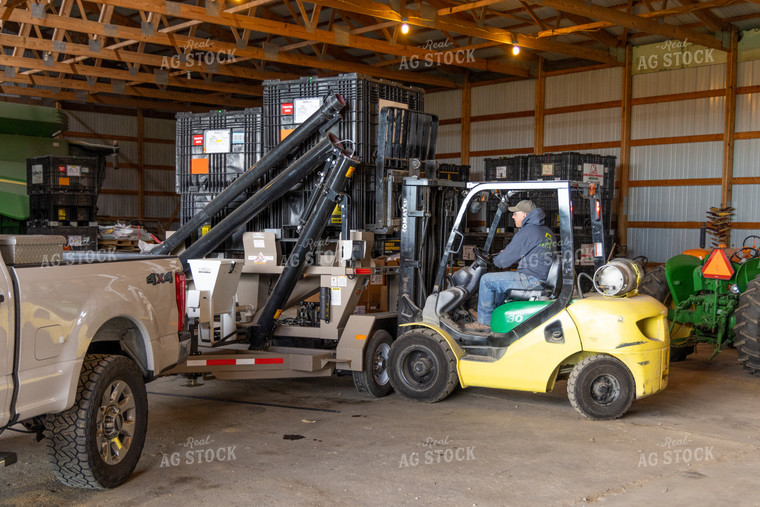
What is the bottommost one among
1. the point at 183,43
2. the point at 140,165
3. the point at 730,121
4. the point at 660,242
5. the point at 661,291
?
the point at 661,291

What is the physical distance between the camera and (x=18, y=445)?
643 centimetres

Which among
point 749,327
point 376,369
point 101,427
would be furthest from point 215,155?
point 749,327

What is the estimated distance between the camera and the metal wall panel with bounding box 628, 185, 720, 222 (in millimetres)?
18531

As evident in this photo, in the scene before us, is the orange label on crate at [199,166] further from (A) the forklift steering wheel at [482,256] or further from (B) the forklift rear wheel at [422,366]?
(A) the forklift steering wheel at [482,256]

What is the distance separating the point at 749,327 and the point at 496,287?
12.0ft

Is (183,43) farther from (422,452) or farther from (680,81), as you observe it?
(422,452)

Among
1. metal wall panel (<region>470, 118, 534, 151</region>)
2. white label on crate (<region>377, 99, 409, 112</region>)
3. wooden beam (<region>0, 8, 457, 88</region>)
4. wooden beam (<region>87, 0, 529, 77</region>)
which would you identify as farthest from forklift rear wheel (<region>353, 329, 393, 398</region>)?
metal wall panel (<region>470, 118, 534, 151</region>)

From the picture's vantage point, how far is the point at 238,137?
379 inches

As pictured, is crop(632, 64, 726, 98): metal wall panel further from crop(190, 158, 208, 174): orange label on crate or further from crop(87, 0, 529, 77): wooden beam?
crop(190, 158, 208, 174): orange label on crate

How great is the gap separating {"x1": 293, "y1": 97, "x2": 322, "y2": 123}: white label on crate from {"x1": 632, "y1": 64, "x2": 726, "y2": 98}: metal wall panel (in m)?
13.0

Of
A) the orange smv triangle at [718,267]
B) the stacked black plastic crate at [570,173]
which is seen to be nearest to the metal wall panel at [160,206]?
the stacked black plastic crate at [570,173]

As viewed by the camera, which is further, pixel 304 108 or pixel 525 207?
pixel 304 108

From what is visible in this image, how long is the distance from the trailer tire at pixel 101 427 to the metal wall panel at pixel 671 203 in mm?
16088

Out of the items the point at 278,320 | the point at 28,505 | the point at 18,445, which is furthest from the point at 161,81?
the point at 28,505
